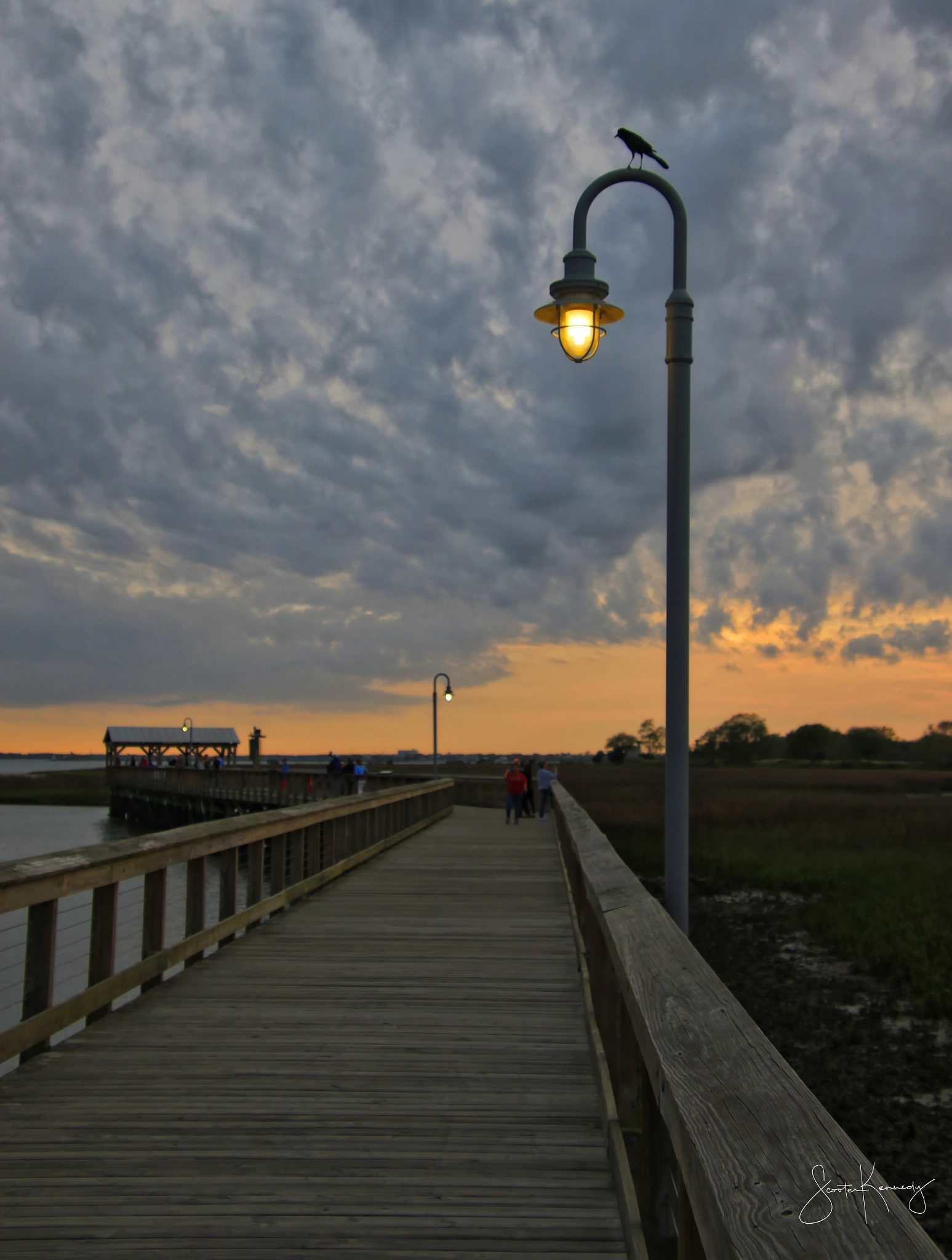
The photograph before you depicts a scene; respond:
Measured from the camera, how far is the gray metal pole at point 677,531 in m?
6.14

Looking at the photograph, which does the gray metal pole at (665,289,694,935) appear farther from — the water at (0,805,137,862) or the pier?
the water at (0,805,137,862)

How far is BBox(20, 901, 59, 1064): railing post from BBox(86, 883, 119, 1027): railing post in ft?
1.77

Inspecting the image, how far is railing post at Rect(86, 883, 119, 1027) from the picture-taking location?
5582 mm

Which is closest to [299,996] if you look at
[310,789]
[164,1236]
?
[164,1236]

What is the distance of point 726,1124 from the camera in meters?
1.85

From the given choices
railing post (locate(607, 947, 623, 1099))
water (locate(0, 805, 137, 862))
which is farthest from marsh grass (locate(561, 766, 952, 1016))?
water (locate(0, 805, 137, 862))

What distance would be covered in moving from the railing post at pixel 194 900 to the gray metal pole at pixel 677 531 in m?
3.16

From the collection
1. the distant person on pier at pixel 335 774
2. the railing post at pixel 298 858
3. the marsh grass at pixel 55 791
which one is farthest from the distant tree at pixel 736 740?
the railing post at pixel 298 858

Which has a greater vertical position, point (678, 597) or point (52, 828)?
point (678, 597)

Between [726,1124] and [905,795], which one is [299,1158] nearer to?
[726,1124]

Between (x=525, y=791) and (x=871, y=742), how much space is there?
108m

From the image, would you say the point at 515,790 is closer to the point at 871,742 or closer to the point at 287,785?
the point at 287,785

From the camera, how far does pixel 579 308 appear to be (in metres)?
6.61

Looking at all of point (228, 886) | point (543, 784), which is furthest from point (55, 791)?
point (228, 886)
